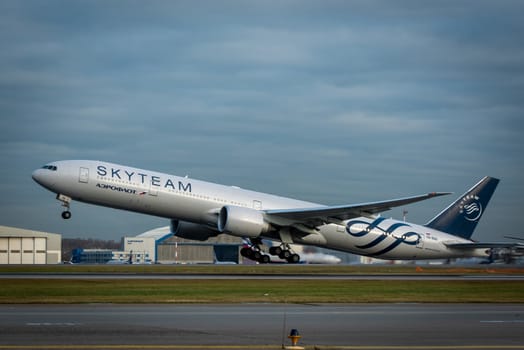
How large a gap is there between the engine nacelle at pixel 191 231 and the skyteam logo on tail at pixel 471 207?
18.1m

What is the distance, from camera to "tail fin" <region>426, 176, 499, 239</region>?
54875 millimetres

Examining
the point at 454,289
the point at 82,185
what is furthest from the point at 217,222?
the point at 454,289

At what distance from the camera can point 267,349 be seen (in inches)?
604

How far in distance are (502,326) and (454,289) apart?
15359 mm

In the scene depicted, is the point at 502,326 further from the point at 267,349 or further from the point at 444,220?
the point at 444,220

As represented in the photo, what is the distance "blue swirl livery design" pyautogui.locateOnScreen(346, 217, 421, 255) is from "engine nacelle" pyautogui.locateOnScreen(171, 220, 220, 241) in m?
9.62

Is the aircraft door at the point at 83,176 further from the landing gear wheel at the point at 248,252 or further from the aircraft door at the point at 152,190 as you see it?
the landing gear wheel at the point at 248,252

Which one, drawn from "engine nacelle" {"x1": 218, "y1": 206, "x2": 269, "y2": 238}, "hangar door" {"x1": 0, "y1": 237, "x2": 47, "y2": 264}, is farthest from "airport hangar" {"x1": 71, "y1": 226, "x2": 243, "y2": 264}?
"engine nacelle" {"x1": 218, "y1": 206, "x2": 269, "y2": 238}

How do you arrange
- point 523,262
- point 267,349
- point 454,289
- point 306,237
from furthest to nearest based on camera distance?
point 523,262 < point 306,237 < point 454,289 < point 267,349

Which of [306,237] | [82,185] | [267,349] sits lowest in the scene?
[267,349]

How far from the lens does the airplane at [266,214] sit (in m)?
45.2

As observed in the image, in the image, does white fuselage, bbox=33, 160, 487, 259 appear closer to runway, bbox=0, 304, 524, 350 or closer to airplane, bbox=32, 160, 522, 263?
airplane, bbox=32, 160, 522, 263

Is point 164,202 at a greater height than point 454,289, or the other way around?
point 164,202

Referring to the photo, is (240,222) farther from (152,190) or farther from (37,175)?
(37,175)
